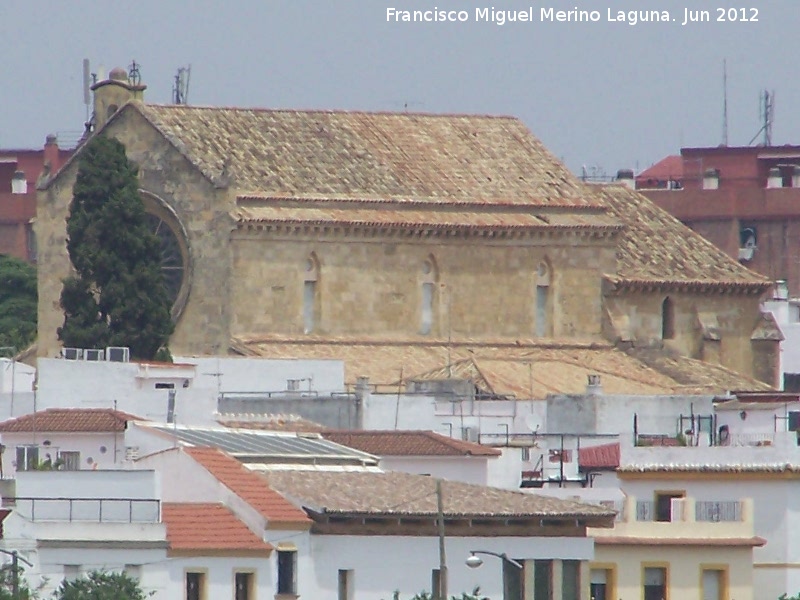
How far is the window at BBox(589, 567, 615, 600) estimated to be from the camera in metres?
64.0

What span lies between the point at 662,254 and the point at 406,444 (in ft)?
148

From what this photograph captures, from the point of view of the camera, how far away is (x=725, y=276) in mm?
116000

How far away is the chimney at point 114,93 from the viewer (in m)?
109

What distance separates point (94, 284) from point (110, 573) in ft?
154

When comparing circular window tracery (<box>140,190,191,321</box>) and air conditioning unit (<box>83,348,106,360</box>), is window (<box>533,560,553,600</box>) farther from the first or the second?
circular window tracery (<box>140,190,191,321</box>)

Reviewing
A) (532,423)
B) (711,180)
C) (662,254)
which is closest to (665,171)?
(711,180)

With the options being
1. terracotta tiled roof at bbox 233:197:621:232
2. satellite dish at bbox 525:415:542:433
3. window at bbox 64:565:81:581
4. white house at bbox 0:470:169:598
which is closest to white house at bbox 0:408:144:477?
white house at bbox 0:470:169:598

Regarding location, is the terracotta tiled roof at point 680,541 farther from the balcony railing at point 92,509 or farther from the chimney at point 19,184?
the chimney at point 19,184

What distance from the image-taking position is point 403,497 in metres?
61.8

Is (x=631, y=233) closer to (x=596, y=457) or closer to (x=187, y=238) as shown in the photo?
(x=187, y=238)

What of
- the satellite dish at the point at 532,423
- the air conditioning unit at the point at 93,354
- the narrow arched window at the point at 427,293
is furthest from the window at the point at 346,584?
→ the narrow arched window at the point at 427,293

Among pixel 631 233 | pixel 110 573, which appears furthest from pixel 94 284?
pixel 110 573

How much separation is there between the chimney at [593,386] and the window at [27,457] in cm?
2404

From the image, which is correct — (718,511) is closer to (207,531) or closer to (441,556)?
(441,556)
